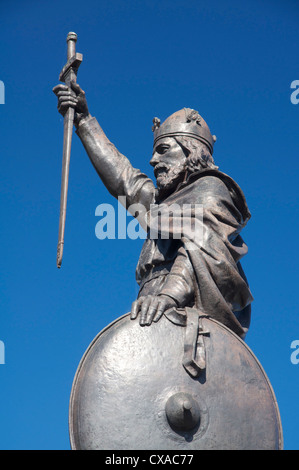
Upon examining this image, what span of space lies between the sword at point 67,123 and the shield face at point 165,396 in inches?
70.6

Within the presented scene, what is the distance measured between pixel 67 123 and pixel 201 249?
2686mm

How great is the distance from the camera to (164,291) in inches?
379

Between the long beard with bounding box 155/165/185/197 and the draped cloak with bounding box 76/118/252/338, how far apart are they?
0.30 ft

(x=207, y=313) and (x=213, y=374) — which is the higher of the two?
(x=207, y=313)

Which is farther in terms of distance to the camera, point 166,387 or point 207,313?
point 207,313

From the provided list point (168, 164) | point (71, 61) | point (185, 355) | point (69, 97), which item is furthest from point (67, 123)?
point (185, 355)

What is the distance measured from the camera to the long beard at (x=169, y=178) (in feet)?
36.7

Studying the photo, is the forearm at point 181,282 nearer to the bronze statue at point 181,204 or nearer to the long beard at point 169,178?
the bronze statue at point 181,204

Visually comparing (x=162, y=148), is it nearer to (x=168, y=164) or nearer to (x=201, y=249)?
(x=168, y=164)

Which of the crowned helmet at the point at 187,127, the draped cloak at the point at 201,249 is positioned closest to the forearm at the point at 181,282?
the draped cloak at the point at 201,249

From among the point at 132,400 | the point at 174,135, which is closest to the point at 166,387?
the point at 132,400
